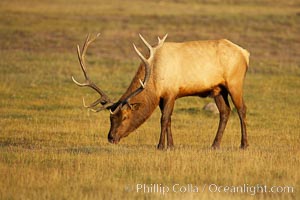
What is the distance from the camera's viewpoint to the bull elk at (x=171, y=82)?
1538 centimetres

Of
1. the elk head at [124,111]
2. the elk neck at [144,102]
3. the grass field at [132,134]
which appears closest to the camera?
the grass field at [132,134]

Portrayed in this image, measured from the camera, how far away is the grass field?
11953 mm

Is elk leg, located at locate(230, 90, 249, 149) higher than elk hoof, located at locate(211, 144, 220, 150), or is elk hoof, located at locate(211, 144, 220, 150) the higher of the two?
elk leg, located at locate(230, 90, 249, 149)

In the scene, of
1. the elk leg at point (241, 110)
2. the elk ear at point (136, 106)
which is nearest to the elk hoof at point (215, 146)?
the elk leg at point (241, 110)

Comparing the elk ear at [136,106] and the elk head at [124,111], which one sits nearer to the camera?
the elk head at [124,111]

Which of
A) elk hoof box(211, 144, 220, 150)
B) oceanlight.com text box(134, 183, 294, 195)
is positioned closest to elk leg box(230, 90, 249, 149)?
elk hoof box(211, 144, 220, 150)

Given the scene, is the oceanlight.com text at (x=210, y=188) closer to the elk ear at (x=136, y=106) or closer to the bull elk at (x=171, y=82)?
the bull elk at (x=171, y=82)

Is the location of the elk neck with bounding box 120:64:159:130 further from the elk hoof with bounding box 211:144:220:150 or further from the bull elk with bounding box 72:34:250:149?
the elk hoof with bounding box 211:144:220:150

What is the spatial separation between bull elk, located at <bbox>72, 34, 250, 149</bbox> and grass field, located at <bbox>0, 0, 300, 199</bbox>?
62cm

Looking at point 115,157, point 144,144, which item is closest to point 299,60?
point 144,144

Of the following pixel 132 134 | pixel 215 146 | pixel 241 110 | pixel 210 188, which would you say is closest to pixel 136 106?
pixel 215 146

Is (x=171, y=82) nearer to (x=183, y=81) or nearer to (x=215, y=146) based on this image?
(x=183, y=81)

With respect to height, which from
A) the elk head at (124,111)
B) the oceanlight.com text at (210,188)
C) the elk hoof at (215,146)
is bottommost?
the oceanlight.com text at (210,188)

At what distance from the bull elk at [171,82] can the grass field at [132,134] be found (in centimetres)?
62
